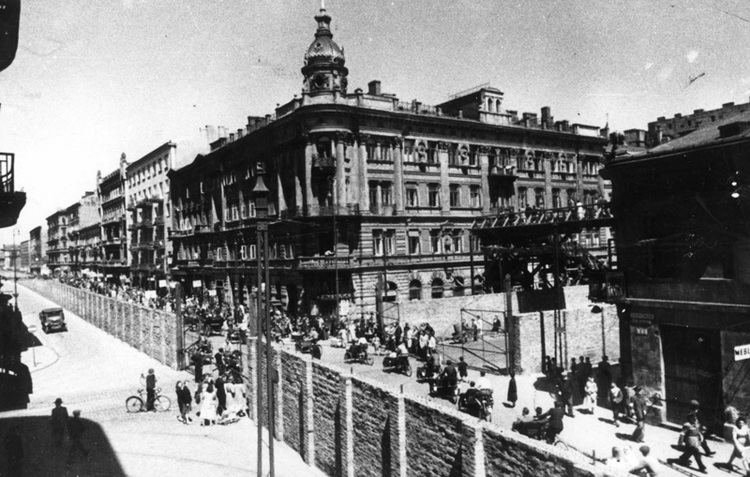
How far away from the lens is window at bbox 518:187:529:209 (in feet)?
179

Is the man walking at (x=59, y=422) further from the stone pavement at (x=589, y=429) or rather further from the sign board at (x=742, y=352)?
the sign board at (x=742, y=352)

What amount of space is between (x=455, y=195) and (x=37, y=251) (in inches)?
5879

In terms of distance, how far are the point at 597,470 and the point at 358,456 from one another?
7329 mm

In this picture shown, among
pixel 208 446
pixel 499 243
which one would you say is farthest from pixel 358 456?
pixel 499 243

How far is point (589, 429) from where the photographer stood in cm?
1755

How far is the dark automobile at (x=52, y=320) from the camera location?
44688mm

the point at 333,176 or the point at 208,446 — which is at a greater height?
the point at 333,176

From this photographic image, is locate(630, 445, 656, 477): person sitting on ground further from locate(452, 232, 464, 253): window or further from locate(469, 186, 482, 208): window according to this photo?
locate(469, 186, 482, 208): window

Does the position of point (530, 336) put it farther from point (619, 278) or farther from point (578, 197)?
point (578, 197)

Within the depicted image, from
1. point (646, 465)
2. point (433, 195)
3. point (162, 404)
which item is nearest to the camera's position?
point (646, 465)

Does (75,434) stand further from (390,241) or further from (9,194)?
(390,241)

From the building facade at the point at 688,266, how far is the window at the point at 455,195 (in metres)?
29.1

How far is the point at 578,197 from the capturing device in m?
58.7

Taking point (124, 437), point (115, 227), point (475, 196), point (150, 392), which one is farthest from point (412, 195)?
point (115, 227)
